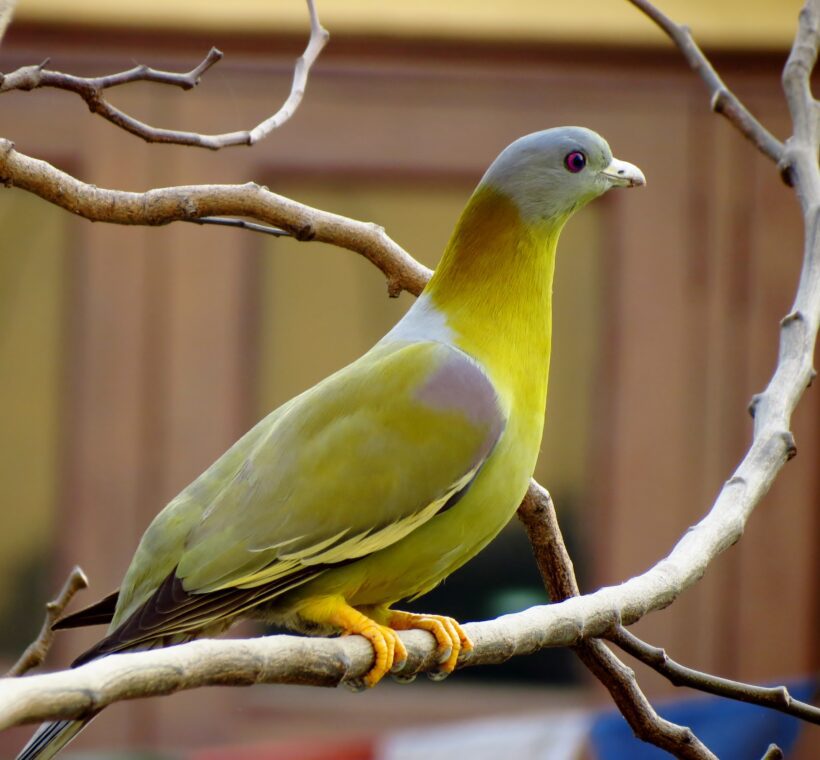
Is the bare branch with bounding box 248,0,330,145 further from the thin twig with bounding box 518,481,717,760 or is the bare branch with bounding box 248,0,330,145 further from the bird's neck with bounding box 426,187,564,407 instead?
the thin twig with bounding box 518,481,717,760

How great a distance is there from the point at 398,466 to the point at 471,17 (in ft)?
7.42

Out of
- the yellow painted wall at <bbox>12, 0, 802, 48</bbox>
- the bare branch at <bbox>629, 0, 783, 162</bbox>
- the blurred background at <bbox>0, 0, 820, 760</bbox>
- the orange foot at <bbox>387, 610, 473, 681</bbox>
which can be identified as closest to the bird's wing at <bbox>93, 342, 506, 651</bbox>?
the orange foot at <bbox>387, 610, 473, 681</bbox>

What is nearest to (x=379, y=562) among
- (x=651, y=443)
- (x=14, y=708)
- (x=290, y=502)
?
(x=290, y=502)

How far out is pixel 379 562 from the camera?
59.6 inches

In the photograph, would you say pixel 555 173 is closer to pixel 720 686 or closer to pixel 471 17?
pixel 720 686

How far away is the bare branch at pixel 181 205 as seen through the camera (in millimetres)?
1376

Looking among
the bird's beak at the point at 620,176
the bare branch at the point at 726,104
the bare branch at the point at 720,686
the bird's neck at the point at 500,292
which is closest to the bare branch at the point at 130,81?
the bird's neck at the point at 500,292

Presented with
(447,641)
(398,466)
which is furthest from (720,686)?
(398,466)

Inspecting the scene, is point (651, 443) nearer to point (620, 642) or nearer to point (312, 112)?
point (312, 112)

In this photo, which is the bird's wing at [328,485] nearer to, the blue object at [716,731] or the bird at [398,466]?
the bird at [398,466]

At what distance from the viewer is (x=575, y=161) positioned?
1627 millimetres

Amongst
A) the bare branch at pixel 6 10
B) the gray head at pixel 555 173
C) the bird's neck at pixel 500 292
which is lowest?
the bird's neck at pixel 500 292

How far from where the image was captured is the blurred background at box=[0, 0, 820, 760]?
3.58 m

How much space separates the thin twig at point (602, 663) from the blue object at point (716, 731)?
1729 millimetres
